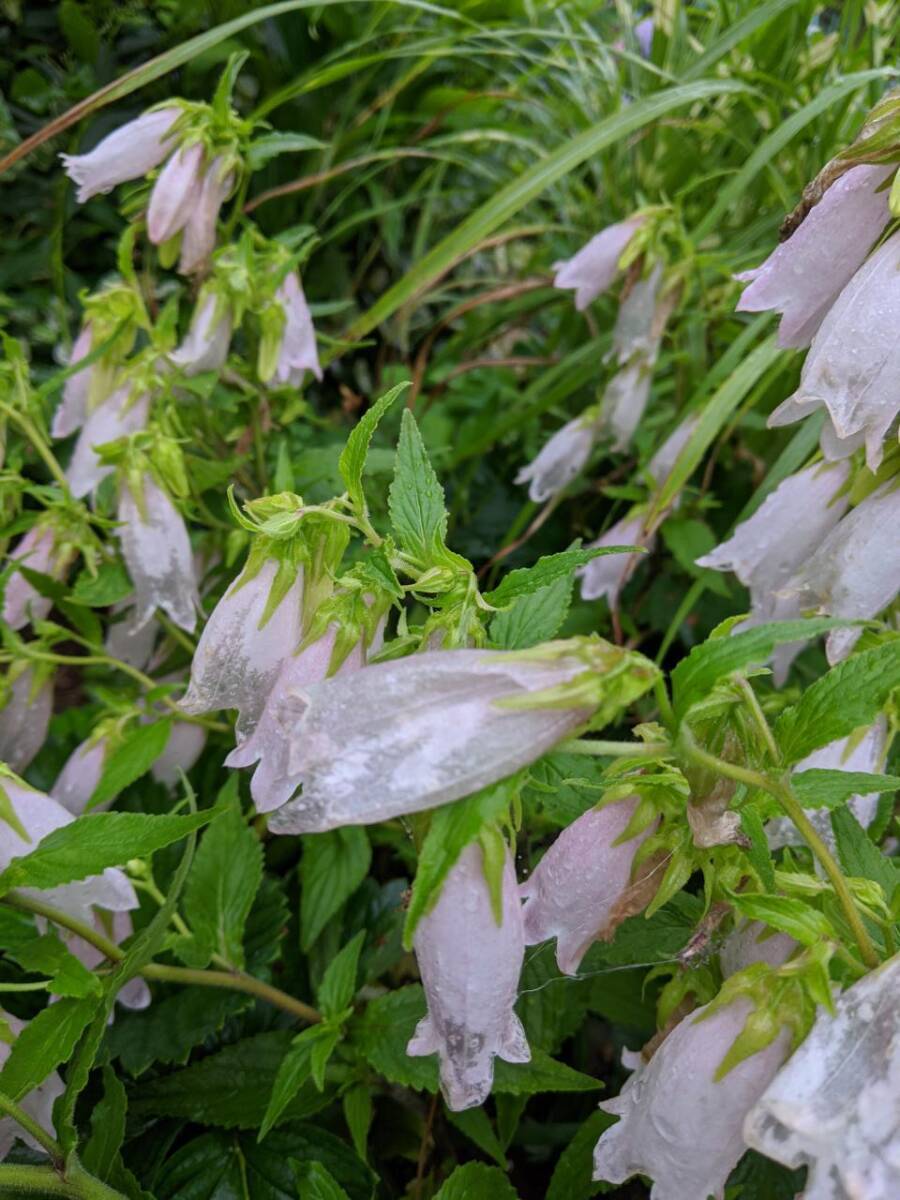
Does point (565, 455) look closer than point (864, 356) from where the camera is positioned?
No

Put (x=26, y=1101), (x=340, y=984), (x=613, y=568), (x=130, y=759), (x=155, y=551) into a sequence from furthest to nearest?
(x=613, y=568)
(x=155, y=551)
(x=130, y=759)
(x=340, y=984)
(x=26, y=1101)

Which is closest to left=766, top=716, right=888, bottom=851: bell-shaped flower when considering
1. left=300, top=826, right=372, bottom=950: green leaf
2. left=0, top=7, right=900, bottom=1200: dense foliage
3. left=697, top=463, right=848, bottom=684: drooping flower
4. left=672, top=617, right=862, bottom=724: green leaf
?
left=0, top=7, right=900, bottom=1200: dense foliage

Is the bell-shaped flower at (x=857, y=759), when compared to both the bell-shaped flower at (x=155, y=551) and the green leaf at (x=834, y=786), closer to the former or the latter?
the green leaf at (x=834, y=786)

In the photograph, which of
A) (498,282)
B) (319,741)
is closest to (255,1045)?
(319,741)

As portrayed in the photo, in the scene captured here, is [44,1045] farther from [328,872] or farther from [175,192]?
[175,192]

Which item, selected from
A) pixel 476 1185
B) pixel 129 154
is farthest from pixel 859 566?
pixel 129 154

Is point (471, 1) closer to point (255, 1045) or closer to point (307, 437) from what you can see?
point (307, 437)
